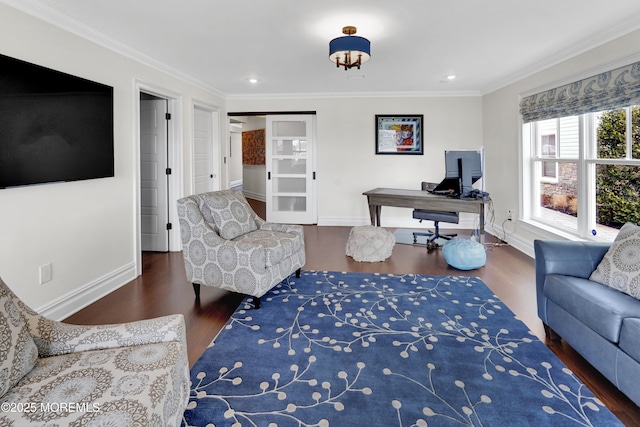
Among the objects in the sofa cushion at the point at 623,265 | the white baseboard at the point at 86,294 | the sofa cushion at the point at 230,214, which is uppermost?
the sofa cushion at the point at 230,214

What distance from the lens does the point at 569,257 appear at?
2.33 meters

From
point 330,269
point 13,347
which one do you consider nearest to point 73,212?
point 13,347

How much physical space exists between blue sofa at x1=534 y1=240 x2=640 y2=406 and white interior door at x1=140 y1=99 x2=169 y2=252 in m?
4.19

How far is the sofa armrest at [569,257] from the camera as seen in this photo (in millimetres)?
2314

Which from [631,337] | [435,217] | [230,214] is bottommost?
[631,337]

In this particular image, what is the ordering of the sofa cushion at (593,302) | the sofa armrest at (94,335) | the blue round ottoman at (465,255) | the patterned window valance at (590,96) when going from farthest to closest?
the blue round ottoman at (465,255) < the patterned window valance at (590,96) < the sofa cushion at (593,302) < the sofa armrest at (94,335)

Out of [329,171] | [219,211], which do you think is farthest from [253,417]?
[329,171]

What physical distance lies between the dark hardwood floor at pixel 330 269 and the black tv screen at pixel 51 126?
110cm

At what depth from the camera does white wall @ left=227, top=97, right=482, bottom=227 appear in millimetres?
6152

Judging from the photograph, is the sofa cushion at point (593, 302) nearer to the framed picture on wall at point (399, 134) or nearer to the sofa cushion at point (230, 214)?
the sofa cushion at point (230, 214)

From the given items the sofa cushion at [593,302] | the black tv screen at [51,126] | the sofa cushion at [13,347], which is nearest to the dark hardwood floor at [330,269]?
the sofa cushion at [593,302]

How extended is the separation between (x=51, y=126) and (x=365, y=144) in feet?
15.3

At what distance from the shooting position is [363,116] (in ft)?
20.6

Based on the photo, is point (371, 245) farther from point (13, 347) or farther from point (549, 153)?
point (13, 347)
